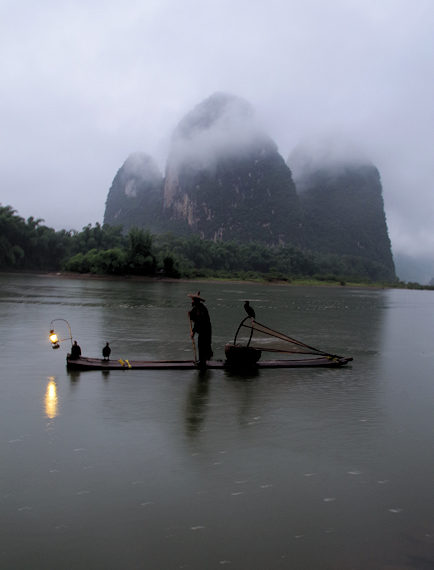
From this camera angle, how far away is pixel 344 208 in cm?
16050

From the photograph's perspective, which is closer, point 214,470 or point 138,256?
point 214,470

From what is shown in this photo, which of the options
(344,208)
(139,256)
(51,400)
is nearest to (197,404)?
(51,400)

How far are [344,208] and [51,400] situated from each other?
163 metres

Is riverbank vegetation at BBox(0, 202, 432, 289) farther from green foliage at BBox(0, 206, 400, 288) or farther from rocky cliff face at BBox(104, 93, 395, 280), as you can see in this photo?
rocky cliff face at BBox(104, 93, 395, 280)

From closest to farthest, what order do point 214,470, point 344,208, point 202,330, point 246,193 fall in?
1. point 214,470
2. point 202,330
3. point 246,193
4. point 344,208

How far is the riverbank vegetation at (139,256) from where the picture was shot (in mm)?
70875

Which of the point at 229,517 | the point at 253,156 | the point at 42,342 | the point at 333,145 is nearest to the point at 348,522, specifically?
the point at 229,517

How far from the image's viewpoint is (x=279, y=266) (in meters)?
98.2

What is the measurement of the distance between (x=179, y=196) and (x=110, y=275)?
8029 centimetres

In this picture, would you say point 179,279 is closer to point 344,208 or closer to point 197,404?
point 197,404

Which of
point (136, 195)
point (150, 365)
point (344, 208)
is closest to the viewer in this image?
point (150, 365)

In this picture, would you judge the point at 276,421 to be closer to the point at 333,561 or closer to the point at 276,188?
the point at 333,561


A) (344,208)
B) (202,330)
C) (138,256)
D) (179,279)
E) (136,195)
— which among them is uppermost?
(136,195)

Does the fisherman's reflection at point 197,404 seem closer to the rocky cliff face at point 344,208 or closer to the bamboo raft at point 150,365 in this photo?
the bamboo raft at point 150,365
